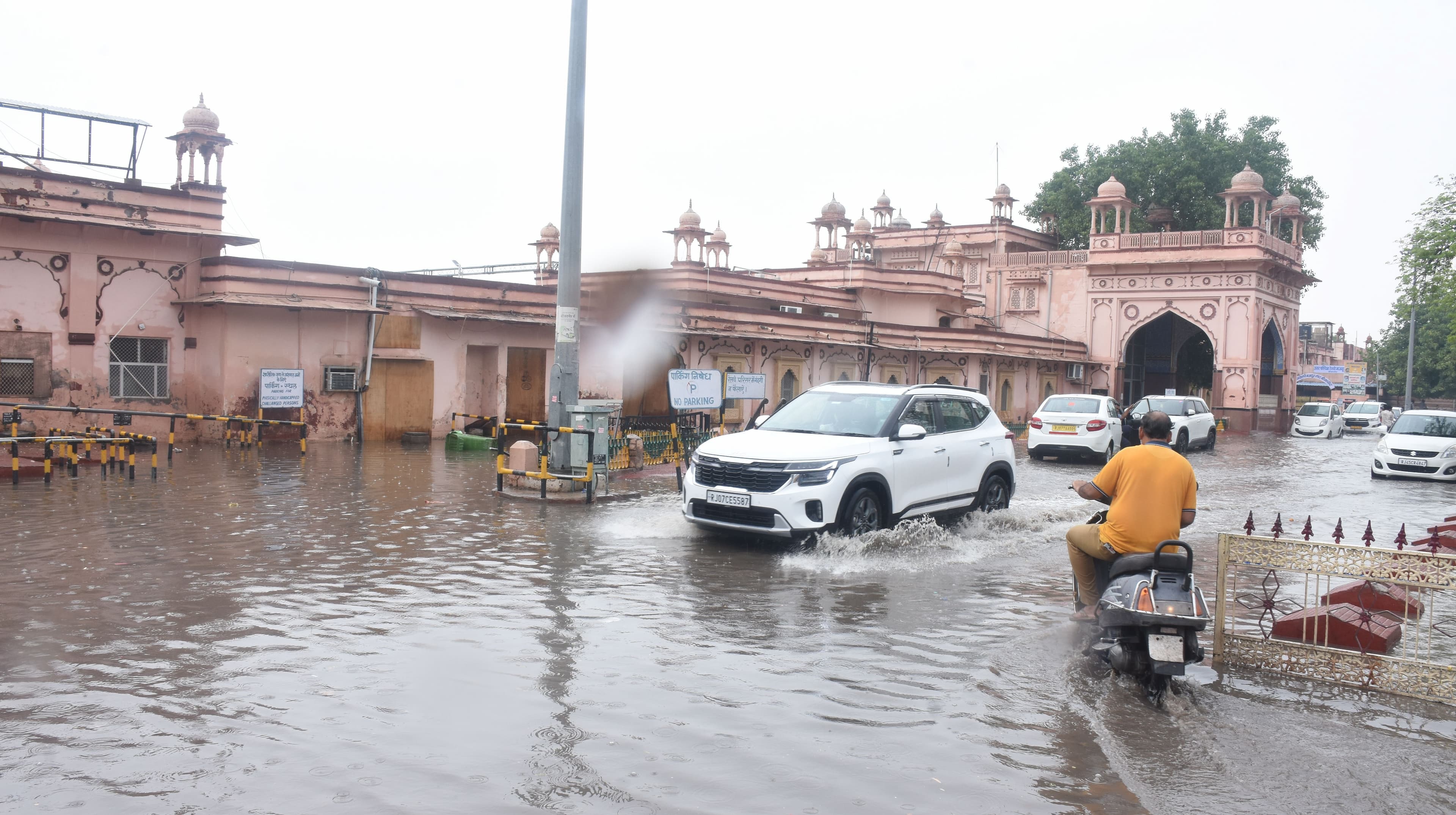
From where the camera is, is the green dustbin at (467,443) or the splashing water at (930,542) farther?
the green dustbin at (467,443)

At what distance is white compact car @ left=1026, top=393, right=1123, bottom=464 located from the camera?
21641 mm

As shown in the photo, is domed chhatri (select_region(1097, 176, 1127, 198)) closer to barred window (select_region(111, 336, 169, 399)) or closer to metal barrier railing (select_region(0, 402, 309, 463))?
metal barrier railing (select_region(0, 402, 309, 463))

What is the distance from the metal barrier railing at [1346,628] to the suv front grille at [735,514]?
3.86 m

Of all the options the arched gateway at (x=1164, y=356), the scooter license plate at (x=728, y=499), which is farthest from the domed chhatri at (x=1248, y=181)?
the scooter license plate at (x=728, y=499)

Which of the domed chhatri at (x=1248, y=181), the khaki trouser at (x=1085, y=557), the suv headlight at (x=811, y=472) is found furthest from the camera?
the domed chhatri at (x=1248, y=181)

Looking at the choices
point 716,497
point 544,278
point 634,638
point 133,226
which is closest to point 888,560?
point 716,497

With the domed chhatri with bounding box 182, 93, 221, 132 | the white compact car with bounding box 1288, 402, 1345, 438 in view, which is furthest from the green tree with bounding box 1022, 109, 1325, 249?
the domed chhatri with bounding box 182, 93, 221, 132

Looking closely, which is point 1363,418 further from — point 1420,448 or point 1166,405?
point 1420,448

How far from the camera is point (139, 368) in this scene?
834 inches

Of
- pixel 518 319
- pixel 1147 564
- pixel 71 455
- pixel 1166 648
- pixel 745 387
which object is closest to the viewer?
pixel 1166 648

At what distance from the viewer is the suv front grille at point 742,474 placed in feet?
31.0

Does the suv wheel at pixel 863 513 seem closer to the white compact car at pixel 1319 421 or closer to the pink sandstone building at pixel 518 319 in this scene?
the pink sandstone building at pixel 518 319

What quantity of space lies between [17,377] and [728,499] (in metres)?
16.6

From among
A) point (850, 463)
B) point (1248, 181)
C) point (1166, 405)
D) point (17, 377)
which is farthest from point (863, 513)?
point (1248, 181)
